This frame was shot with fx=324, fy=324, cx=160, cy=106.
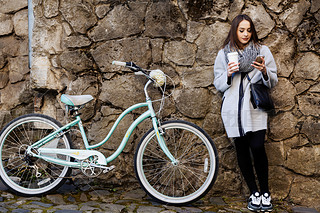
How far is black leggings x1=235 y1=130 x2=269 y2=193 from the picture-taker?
3.17 meters

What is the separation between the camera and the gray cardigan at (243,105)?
312 centimetres

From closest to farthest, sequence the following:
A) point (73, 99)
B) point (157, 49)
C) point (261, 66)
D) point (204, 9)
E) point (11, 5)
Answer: point (261, 66), point (73, 99), point (204, 9), point (157, 49), point (11, 5)

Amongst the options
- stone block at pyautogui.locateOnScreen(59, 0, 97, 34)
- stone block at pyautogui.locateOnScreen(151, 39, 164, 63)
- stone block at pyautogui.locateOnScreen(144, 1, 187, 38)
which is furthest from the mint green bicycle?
stone block at pyautogui.locateOnScreen(59, 0, 97, 34)

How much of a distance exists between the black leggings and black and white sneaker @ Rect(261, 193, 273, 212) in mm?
48

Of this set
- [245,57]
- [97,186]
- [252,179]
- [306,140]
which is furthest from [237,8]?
[97,186]

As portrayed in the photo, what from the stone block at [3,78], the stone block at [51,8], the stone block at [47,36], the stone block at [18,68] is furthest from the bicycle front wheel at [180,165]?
the stone block at [3,78]

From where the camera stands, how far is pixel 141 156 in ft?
10.5

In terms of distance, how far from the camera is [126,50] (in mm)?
3670

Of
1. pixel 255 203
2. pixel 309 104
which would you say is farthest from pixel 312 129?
pixel 255 203

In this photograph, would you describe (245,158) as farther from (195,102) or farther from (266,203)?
(195,102)

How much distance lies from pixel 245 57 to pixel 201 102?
0.73 m

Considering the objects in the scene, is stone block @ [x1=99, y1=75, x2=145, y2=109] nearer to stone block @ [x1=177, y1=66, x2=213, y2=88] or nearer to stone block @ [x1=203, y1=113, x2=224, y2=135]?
stone block @ [x1=177, y1=66, x2=213, y2=88]

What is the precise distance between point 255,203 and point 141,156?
47.3 inches

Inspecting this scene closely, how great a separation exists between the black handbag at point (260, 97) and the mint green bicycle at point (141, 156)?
0.57m
